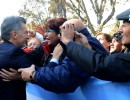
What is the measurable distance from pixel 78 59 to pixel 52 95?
78 centimetres

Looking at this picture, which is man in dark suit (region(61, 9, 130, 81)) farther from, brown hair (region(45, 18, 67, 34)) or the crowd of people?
brown hair (region(45, 18, 67, 34))

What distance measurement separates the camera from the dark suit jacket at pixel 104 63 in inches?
83.8

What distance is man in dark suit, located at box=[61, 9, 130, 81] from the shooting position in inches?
83.9

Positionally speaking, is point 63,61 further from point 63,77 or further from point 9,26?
point 9,26

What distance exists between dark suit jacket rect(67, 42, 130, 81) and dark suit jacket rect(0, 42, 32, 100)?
2.85 ft

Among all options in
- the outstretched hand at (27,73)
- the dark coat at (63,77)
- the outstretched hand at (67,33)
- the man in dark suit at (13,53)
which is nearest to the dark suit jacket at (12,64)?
the man in dark suit at (13,53)

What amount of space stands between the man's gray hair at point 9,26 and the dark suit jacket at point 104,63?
1054 mm

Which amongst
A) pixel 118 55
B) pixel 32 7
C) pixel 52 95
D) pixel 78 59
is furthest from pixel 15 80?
pixel 32 7

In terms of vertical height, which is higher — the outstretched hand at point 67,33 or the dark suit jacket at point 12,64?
the outstretched hand at point 67,33

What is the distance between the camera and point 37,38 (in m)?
4.40

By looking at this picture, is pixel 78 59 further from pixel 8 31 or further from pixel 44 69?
pixel 8 31

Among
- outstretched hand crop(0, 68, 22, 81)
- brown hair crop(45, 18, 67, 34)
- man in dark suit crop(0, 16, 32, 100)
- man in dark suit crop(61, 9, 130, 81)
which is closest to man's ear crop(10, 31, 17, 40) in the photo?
man in dark suit crop(0, 16, 32, 100)

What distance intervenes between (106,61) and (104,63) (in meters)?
0.02

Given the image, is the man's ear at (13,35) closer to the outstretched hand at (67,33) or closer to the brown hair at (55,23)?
the brown hair at (55,23)
